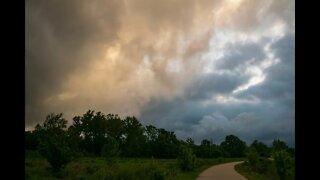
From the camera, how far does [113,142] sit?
83.1 ft

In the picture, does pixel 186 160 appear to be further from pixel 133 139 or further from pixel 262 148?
pixel 133 139

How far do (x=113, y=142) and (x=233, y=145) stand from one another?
43.9 m

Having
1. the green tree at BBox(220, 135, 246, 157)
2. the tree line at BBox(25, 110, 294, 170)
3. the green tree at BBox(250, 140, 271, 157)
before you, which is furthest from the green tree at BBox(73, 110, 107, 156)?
the green tree at BBox(220, 135, 246, 157)

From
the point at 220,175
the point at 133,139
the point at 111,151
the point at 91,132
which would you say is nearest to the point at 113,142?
the point at 111,151

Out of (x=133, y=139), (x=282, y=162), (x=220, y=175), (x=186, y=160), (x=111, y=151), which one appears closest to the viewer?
(x=282, y=162)

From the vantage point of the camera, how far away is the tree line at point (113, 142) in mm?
24391

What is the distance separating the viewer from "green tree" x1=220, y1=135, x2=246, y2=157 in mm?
64875

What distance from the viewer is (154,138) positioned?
58344 mm

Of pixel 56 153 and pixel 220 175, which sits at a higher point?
pixel 56 153

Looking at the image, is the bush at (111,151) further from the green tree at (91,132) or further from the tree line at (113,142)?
the green tree at (91,132)
